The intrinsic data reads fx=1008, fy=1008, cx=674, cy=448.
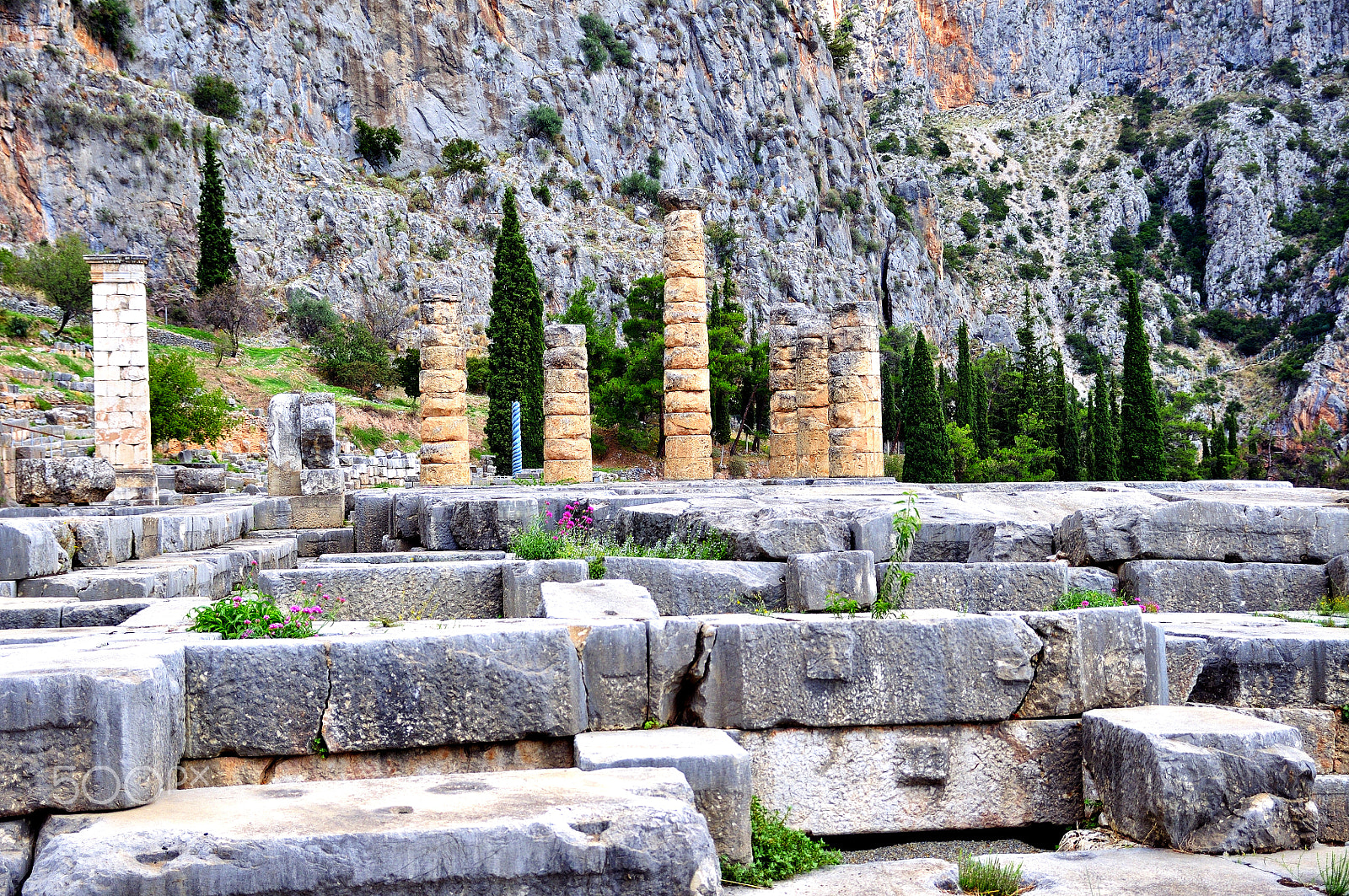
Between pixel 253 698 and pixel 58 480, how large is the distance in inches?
497

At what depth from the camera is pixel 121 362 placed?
2212cm

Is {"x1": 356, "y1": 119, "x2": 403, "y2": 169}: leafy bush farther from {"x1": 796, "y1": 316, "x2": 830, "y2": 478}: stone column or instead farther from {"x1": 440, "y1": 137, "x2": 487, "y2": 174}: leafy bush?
{"x1": 796, "y1": 316, "x2": 830, "y2": 478}: stone column

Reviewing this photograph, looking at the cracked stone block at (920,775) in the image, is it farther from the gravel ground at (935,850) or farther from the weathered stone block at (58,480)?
the weathered stone block at (58,480)

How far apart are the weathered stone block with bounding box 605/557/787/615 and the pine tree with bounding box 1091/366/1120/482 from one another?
35.8 m

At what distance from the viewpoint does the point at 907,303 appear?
279 ft

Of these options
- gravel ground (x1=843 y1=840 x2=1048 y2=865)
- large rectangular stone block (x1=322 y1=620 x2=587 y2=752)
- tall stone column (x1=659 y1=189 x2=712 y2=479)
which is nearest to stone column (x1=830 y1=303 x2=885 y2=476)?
tall stone column (x1=659 y1=189 x2=712 y2=479)

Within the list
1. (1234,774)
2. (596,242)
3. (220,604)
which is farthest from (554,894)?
(596,242)

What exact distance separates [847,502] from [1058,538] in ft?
6.29

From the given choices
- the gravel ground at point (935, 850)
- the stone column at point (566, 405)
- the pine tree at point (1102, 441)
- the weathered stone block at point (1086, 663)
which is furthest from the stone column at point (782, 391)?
the pine tree at point (1102, 441)

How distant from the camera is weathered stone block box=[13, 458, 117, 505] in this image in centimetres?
1509

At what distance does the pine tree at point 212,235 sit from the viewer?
4862 cm

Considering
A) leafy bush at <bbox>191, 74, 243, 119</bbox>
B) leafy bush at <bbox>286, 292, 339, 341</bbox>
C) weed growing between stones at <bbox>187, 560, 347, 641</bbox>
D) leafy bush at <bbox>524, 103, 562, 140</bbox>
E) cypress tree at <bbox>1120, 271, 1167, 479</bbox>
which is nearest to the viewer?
weed growing between stones at <bbox>187, 560, 347, 641</bbox>

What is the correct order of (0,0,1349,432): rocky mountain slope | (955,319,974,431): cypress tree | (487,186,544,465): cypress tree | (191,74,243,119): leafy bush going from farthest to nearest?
(191,74,243,119): leafy bush
(0,0,1349,432): rocky mountain slope
(955,319,974,431): cypress tree
(487,186,544,465): cypress tree

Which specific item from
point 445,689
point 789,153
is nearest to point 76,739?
point 445,689
